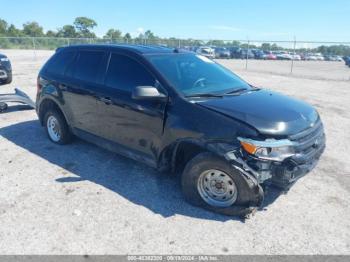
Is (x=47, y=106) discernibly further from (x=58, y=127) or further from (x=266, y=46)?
(x=266, y=46)

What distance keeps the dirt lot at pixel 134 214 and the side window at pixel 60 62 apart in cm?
142

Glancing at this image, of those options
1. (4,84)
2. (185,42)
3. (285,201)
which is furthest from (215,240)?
(185,42)

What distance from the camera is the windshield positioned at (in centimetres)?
376

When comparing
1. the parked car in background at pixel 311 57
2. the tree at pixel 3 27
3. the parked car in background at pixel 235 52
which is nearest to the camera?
the parked car in background at pixel 235 52

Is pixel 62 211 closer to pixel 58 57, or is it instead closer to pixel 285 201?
pixel 285 201

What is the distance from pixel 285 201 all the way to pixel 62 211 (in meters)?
2.64

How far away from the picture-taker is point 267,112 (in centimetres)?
335

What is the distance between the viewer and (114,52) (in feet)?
14.2

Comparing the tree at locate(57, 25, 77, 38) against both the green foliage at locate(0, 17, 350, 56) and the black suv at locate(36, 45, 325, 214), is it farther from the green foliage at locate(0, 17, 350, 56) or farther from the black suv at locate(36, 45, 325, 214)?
the black suv at locate(36, 45, 325, 214)

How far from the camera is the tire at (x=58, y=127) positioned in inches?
207

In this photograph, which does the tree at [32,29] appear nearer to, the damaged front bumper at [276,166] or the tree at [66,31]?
the tree at [66,31]

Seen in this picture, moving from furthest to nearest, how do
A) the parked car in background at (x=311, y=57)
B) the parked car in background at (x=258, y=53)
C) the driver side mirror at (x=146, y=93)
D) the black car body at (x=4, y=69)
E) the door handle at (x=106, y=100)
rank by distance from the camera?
1. the parked car in background at (x=311, y=57)
2. the parked car in background at (x=258, y=53)
3. the black car body at (x=4, y=69)
4. the door handle at (x=106, y=100)
5. the driver side mirror at (x=146, y=93)

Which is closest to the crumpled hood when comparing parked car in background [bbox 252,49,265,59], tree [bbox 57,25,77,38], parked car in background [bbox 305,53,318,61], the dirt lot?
the dirt lot

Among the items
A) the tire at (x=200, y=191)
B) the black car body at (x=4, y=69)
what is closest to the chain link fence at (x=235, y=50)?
the black car body at (x=4, y=69)
